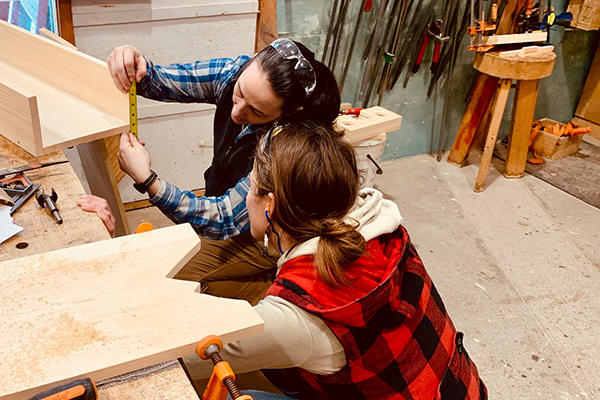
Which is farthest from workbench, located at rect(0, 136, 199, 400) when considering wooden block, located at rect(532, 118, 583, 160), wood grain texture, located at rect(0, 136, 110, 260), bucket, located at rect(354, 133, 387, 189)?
wooden block, located at rect(532, 118, 583, 160)

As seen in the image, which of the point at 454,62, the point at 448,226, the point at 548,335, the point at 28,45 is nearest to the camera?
the point at 28,45

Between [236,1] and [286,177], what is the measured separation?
6.01 feet

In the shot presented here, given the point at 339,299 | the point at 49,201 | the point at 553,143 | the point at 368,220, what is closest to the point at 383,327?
the point at 339,299

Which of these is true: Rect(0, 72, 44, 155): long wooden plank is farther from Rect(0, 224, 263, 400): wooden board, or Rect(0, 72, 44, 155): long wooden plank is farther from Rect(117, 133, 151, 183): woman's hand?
Rect(0, 224, 263, 400): wooden board

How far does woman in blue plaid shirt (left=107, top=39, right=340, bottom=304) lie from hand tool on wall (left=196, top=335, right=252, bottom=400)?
0.78 metres

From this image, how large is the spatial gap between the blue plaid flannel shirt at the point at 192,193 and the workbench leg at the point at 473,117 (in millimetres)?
2235

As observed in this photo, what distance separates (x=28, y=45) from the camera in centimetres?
183

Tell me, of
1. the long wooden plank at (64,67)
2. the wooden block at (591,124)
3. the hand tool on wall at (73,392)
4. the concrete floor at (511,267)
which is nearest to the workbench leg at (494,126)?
the concrete floor at (511,267)

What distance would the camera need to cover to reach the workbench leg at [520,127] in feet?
11.1

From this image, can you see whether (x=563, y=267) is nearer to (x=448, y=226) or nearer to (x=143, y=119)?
(x=448, y=226)

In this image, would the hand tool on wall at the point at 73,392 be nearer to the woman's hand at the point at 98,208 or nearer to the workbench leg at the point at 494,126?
the woman's hand at the point at 98,208

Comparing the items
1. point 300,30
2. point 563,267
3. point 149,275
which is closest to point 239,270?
point 149,275

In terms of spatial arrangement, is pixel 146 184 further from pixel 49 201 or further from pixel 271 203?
pixel 271 203

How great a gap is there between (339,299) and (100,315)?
467 millimetres
